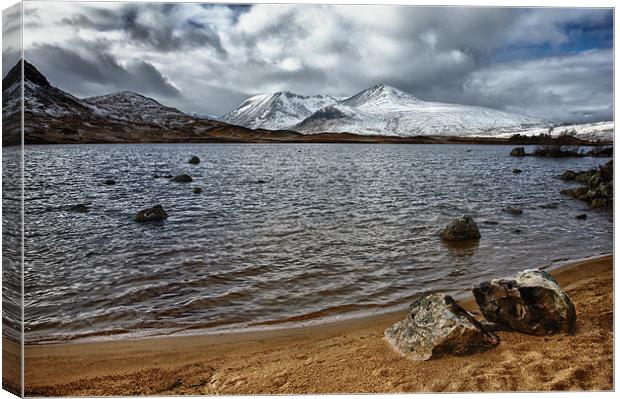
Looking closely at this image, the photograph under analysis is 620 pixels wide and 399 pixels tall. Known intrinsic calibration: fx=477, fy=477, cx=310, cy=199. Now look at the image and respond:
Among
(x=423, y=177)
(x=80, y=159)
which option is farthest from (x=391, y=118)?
(x=80, y=159)

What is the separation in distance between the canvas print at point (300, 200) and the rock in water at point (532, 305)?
2 cm

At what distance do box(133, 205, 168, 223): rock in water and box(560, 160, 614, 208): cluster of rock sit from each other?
680 cm

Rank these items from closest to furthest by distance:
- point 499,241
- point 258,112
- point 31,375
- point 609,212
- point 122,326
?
point 31,375 < point 122,326 < point 258,112 < point 609,212 < point 499,241

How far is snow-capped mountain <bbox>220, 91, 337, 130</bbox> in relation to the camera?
6.58 meters

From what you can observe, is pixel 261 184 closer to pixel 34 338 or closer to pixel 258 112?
pixel 258 112

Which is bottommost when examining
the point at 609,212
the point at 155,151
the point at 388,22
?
the point at 609,212

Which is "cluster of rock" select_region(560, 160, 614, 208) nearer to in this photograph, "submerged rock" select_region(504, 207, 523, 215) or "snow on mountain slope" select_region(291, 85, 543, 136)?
"submerged rock" select_region(504, 207, 523, 215)

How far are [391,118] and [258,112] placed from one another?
1.94m

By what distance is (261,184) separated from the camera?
780cm

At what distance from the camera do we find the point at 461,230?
26.1 ft

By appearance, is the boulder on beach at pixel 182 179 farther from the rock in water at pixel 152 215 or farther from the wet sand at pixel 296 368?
the wet sand at pixel 296 368

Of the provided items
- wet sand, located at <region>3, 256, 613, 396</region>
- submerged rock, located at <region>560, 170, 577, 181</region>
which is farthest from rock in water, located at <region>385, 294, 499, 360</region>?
submerged rock, located at <region>560, 170, 577, 181</region>

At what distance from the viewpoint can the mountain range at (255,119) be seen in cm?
566

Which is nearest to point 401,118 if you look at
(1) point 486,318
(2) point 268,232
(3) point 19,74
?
(2) point 268,232
